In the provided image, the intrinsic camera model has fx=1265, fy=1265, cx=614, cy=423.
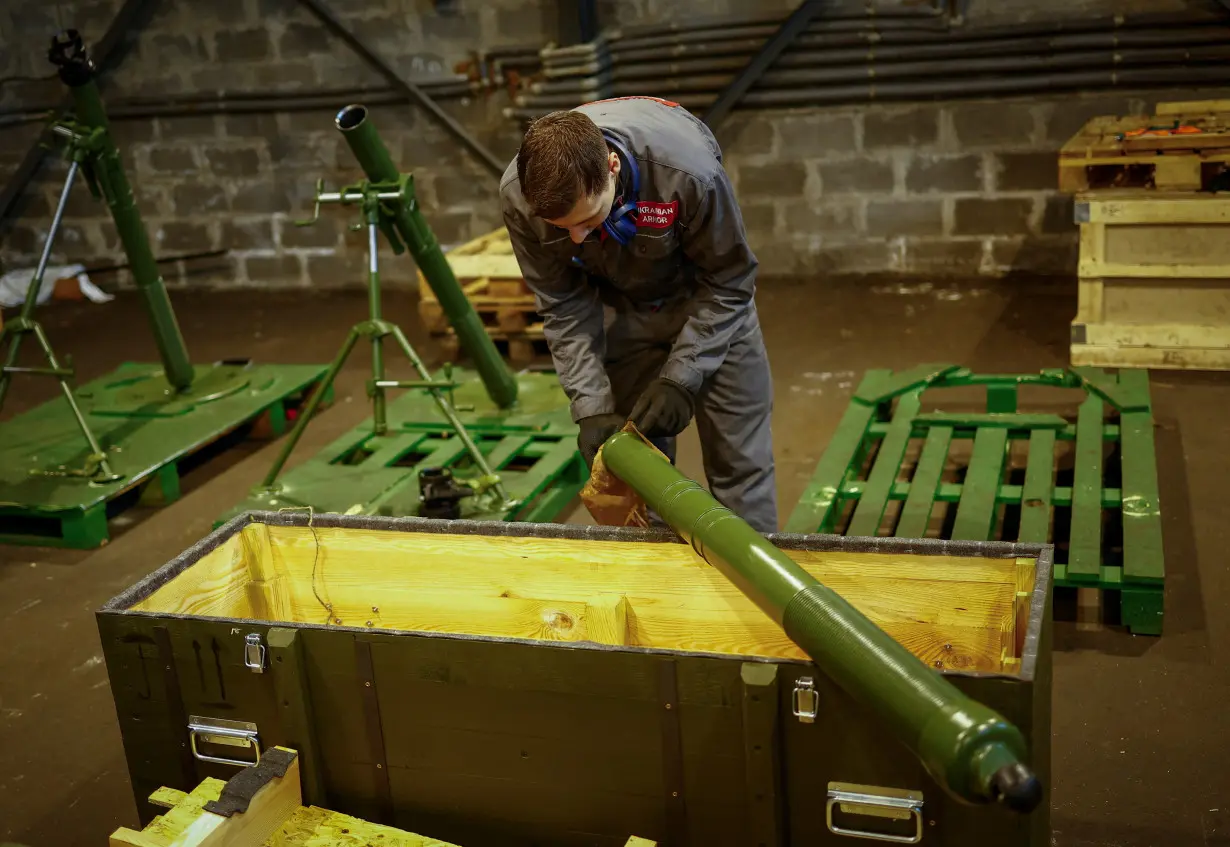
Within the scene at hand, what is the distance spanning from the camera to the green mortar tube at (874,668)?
180 centimetres

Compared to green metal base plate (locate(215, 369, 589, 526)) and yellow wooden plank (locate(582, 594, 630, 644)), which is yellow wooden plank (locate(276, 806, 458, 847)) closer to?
yellow wooden plank (locate(582, 594, 630, 644))

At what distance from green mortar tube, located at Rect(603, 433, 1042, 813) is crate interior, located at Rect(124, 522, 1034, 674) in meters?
A: 0.26

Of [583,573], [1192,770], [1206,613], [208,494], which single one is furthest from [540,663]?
[208,494]

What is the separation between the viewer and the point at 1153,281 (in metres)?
5.73

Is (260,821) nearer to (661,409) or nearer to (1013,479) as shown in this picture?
(661,409)

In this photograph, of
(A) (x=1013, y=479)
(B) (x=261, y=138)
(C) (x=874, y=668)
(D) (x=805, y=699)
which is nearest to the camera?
(C) (x=874, y=668)

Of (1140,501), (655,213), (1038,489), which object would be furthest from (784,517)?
(655,213)

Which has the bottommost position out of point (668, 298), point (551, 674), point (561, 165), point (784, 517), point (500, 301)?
point (784, 517)

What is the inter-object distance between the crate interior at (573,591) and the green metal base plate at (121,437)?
216 cm

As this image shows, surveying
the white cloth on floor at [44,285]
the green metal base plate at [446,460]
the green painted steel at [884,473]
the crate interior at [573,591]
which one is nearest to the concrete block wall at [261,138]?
the white cloth on floor at [44,285]

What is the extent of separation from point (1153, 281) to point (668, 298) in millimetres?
3217

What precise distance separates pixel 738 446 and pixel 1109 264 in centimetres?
290

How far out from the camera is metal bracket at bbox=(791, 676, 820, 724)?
7.00 ft

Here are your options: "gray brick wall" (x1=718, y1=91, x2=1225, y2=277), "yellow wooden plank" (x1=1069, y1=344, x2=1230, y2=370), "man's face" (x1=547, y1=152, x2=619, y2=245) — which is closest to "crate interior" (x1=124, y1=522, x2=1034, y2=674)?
"man's face" (x1=547, y1=152, x2=619, y2=245)
